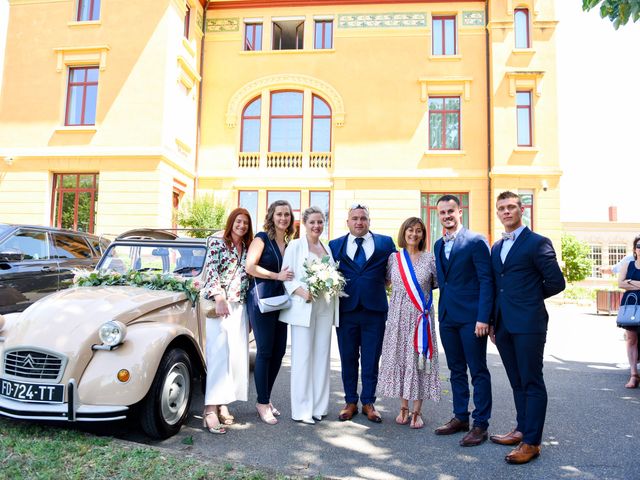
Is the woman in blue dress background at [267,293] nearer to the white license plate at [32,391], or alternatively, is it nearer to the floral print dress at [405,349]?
the floral print dress at [405,349]

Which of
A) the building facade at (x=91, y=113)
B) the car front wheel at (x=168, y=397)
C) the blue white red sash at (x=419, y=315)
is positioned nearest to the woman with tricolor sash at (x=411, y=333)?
the blue white red sash at (x=419, y=315)

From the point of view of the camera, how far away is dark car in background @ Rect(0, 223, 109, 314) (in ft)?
21.7

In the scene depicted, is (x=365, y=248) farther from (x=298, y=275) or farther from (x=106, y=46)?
(x=106, y=46)

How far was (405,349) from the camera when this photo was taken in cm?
443

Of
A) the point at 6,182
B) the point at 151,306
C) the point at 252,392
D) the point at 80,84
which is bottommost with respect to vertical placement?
the point at 252,392

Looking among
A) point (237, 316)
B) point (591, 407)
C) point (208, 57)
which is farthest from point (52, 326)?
point (208, 57)

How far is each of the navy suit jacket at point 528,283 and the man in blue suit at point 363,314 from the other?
1.21m

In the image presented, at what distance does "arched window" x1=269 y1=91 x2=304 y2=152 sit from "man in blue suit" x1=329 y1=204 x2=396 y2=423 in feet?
49.2

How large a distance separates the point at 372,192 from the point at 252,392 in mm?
13731

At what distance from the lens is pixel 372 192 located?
59.9 ft

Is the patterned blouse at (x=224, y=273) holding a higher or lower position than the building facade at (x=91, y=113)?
lower

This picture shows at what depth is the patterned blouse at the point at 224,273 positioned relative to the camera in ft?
14.2

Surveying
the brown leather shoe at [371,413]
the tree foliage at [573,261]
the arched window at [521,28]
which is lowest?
the brown leather shoe at [371,413]

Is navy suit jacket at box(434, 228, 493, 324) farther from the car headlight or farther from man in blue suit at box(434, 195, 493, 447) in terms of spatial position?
the car headlight
